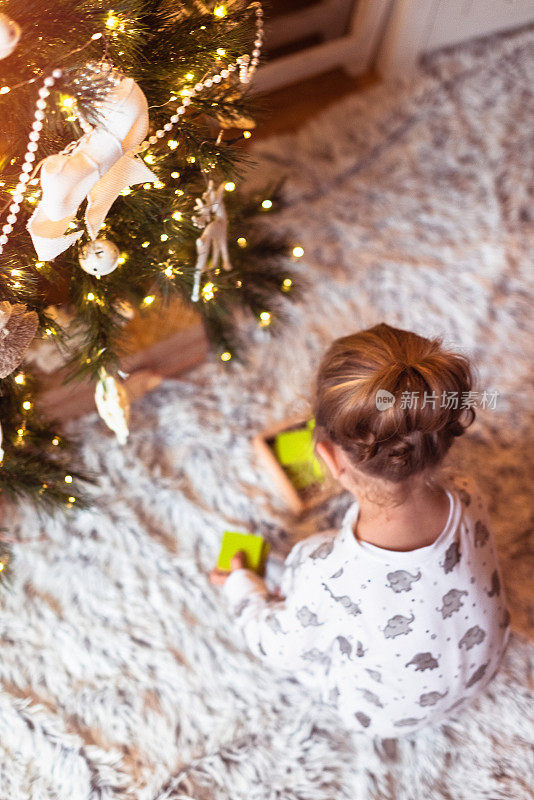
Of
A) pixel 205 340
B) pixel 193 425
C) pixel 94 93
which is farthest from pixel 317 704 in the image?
pixel 94 93

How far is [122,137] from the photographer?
608mm

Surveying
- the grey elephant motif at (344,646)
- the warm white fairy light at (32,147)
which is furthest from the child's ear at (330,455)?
the warm white fairy light at (32,147)

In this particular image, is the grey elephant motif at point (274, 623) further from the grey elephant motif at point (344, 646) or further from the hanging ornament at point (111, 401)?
the hanging ornament at point (111, 401)

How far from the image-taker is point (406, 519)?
0.80 m

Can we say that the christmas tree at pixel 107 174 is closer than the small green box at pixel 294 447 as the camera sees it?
Yes

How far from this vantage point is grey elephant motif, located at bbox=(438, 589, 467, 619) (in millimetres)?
829

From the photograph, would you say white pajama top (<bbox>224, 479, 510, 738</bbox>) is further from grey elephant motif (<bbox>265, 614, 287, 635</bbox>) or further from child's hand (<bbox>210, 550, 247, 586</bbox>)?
child's hand (<bbox>210, 550, 247, 586</bbox>)

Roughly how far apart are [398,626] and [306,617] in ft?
0.44

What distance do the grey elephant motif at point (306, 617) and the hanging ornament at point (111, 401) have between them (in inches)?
14.2

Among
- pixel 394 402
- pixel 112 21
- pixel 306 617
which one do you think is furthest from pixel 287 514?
pixel 112 21

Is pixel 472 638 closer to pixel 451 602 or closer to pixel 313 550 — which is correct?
pixel 451 602

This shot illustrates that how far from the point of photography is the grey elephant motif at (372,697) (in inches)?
35.6

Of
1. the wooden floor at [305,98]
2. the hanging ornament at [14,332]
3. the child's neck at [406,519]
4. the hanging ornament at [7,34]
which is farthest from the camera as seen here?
the wooden floor at [305,98]

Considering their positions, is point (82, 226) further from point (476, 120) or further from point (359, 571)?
point (476, 120)
